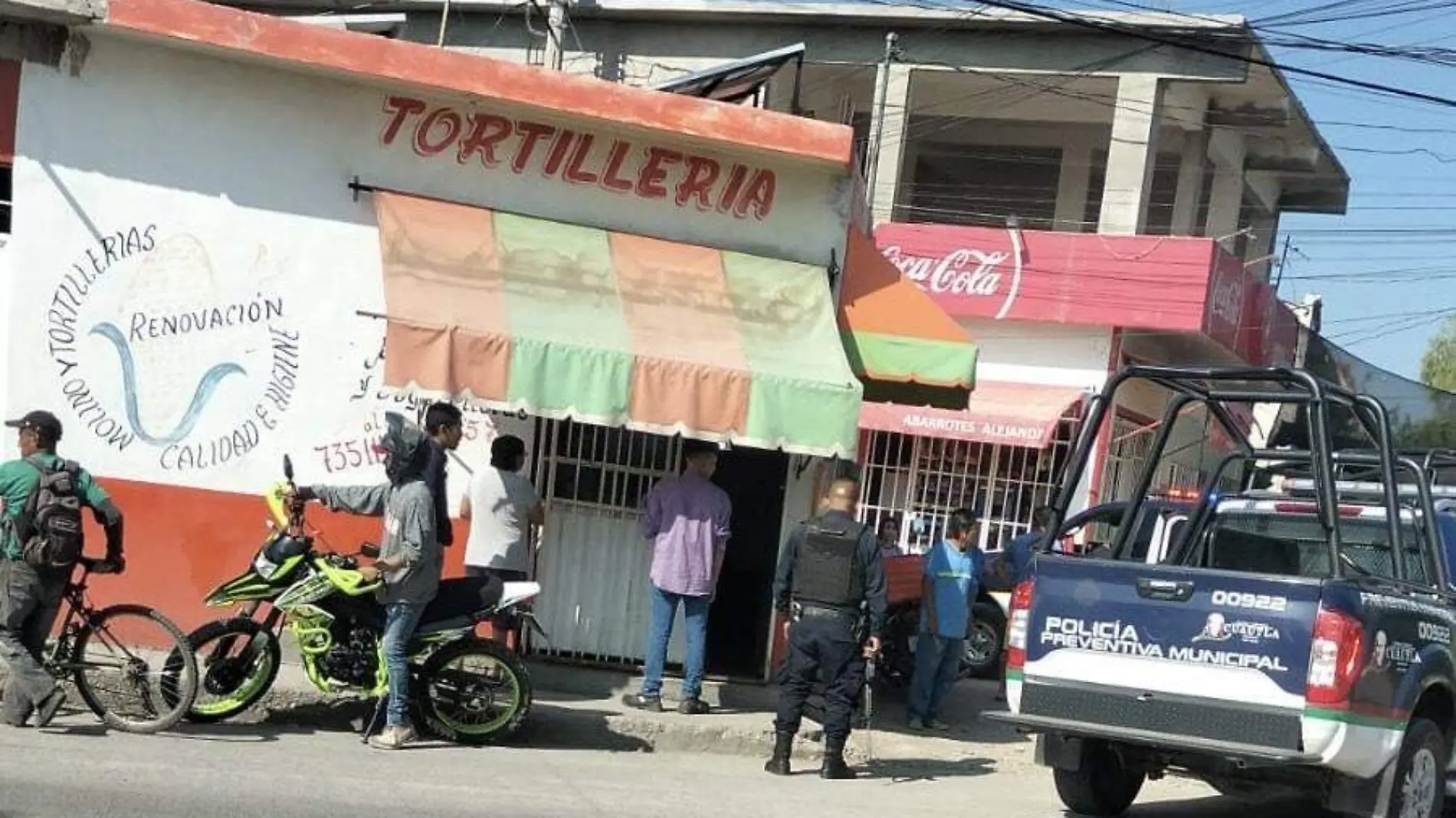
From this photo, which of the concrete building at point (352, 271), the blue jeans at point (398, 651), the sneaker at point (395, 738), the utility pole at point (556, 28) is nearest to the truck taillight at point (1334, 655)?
the concrete building at point (352, 271)

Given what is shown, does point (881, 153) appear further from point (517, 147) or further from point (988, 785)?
point (988, 785)

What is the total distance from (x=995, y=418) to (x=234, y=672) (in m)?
13.3

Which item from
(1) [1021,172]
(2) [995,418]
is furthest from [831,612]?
(1) [1021,172]

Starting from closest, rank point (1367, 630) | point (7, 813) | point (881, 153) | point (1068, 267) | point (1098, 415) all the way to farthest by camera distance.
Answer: point (7, 813) → point (1367, 630) → point (1098, 415) → point (1068, 267) → point (881, 153)

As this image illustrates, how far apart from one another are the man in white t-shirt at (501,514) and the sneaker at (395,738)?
1413 mm

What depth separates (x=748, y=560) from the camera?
1136cm

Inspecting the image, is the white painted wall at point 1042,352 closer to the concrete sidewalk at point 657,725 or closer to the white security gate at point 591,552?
the concrete sidewalk at point 657,725

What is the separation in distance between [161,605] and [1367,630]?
710 centimetres

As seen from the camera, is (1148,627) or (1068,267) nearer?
(1148,627)

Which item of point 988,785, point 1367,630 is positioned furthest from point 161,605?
point 1367,630

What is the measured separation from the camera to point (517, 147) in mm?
10625

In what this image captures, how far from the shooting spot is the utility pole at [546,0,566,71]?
2197 centimetres

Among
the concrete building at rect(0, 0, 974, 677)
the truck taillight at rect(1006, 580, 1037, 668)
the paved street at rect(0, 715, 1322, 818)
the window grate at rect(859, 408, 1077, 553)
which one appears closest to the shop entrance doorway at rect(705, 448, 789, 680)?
the concrete building at rect(0, 0, 974, 677)

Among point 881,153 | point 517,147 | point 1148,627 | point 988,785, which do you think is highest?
point 881,153
